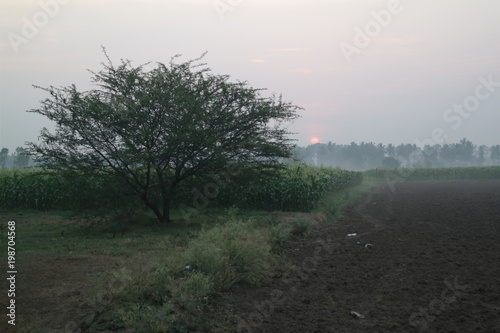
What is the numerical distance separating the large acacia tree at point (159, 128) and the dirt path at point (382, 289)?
4586mm

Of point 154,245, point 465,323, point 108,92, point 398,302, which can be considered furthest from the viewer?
point 108,92

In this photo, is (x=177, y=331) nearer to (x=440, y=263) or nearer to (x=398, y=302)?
(x=398, y=302)

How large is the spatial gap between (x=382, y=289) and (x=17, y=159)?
8589cm

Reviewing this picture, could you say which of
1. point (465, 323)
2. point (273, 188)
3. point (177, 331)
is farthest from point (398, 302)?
point (273, 188)

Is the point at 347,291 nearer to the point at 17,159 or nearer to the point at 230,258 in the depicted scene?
the point at 230,258

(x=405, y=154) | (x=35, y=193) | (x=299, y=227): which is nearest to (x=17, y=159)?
(x=35, y=193)

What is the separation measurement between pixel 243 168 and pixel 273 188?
4.35 meters

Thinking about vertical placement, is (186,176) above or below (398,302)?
above

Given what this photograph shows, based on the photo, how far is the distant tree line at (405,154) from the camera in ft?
561

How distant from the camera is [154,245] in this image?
1092 cm

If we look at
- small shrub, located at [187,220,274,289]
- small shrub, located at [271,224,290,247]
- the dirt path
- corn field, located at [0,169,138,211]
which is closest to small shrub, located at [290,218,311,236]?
the dirt path

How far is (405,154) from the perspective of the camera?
185 m

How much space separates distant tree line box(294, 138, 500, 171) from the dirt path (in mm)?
154021

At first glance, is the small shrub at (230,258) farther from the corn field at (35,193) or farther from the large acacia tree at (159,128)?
the corn field at (35,193)
